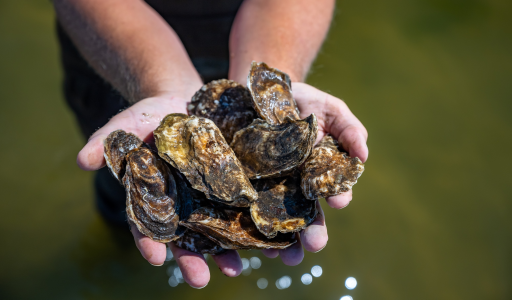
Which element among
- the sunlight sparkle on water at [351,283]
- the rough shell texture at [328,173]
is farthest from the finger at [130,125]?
the sunlight sparkle on water at [351,283]

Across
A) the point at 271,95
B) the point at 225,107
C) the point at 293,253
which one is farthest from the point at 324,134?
the point at 293,253

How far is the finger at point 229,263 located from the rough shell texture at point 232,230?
0.48 ft

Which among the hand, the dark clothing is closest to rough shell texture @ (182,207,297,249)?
the hand

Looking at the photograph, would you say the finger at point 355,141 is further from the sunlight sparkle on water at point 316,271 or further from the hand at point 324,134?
the sunlight sparkle on water at point 316,271

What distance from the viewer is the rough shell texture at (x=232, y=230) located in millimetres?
1723

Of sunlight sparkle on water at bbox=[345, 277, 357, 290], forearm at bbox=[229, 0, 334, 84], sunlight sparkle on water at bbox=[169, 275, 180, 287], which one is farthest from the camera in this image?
sunlight sparkle on water at bbox=[169, 275, 180, 287]

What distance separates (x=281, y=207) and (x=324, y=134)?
1.94 feet

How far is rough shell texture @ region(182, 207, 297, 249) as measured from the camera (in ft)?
5.65

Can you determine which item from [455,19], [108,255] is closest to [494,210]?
[455,19]

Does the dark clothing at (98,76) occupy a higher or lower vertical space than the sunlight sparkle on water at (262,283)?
higher

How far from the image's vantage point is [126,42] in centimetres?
275

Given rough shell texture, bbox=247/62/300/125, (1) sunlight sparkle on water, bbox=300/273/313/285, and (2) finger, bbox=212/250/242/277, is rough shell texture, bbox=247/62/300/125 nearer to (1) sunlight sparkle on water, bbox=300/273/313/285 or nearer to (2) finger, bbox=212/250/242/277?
(2) finger, bbox=212/250/242/277

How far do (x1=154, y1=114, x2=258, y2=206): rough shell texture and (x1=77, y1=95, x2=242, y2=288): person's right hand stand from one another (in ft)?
0.60

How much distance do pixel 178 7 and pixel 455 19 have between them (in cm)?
383
